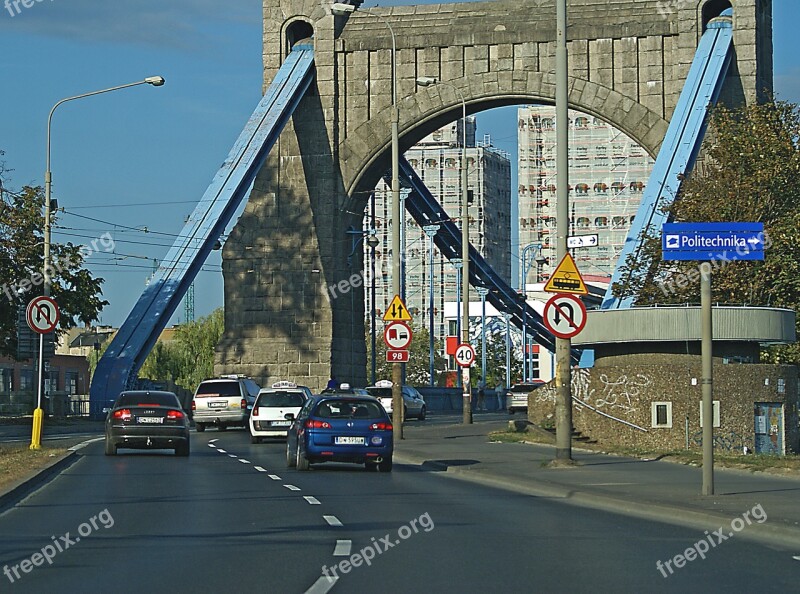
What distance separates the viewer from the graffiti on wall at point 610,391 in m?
32.6

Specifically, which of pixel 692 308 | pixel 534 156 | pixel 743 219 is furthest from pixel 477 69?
pixel 534 156

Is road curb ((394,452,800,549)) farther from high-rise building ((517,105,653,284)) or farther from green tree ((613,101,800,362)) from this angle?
high-rise building ((517,105,653,284))

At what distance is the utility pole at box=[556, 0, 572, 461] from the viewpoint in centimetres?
2578

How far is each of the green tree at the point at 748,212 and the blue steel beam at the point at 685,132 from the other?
0.96m

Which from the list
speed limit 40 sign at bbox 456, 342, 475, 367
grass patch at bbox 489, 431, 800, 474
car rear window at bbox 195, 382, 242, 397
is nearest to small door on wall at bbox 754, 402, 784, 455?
grass patch at bbox 489, 431, 800, 474

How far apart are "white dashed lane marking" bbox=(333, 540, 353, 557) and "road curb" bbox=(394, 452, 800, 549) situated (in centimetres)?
401

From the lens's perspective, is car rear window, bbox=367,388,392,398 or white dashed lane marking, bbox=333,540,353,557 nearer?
white dashed lane marking, bbox=333,540,353,557

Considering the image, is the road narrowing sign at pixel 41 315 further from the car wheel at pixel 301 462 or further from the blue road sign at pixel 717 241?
the blue road sign at pixel 717 241

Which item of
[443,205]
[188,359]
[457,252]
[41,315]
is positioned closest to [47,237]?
[41,315]

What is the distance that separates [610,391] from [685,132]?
1988 cm

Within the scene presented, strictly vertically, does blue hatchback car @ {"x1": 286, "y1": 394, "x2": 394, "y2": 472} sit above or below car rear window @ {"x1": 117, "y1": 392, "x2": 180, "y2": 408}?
below

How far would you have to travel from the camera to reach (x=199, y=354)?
4350 inches

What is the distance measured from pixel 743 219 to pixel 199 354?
71.3 m

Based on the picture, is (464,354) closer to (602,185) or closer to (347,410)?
(347,410)
